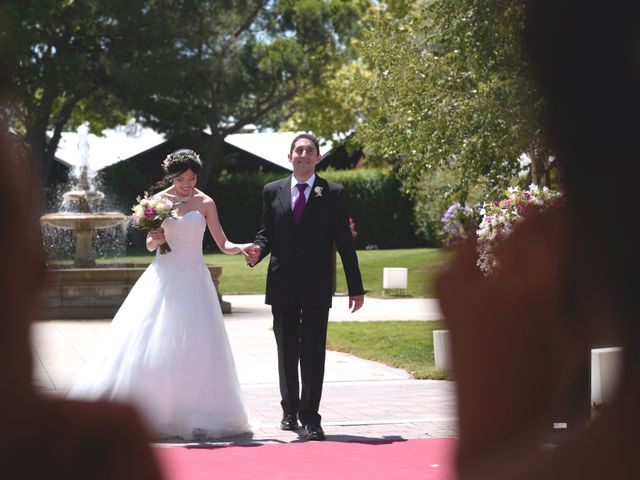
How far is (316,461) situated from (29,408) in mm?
7258

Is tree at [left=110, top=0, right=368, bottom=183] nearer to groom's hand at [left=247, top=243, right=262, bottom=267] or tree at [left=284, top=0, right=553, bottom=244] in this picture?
tree at [left=284, top=0, right=553, bottom=244]

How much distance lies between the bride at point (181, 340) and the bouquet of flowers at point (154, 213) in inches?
2.1

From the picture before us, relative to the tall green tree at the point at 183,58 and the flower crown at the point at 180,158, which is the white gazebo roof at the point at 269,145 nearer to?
the tall green tree at the point at 183,58

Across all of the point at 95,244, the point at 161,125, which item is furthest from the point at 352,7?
the point at 95,244

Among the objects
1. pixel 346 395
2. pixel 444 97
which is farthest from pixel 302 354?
pixel 444 97

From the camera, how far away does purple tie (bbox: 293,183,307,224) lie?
927 cm

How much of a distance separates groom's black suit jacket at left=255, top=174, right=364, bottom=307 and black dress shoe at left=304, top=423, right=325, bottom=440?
911mm

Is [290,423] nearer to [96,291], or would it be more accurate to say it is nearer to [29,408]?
[29,408]

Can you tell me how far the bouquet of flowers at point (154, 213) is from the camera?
9828mm

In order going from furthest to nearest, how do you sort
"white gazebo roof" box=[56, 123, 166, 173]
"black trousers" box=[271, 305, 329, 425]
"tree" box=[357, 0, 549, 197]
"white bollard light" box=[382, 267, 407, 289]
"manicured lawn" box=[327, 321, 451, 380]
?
1. "white gazebo roof" box=[56, 123, 166, 173]
2. "white bollard light" box=[382, 267, 407, 289]
3. "tree" box=[357, 0, 549, 197]
4. "manicured lawn" box=[327, 321, 451, 380]
5. "black trousers" box=[271, 305, 329, 425]

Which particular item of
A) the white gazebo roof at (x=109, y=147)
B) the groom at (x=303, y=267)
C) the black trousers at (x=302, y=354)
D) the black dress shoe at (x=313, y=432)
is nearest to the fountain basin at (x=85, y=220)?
the groom at (x=303, y=267)

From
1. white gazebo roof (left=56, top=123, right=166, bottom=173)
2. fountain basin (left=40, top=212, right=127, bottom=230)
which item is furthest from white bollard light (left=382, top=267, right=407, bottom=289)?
white gazebo roof (left=56, top=123, right=166, bottom=173)

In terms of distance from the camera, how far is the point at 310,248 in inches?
361

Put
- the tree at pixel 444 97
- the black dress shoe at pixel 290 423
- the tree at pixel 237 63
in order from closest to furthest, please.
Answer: the black dress shoe at pixel 290 423
the tree at pixel 444 97
the tree at pixel 237 63
